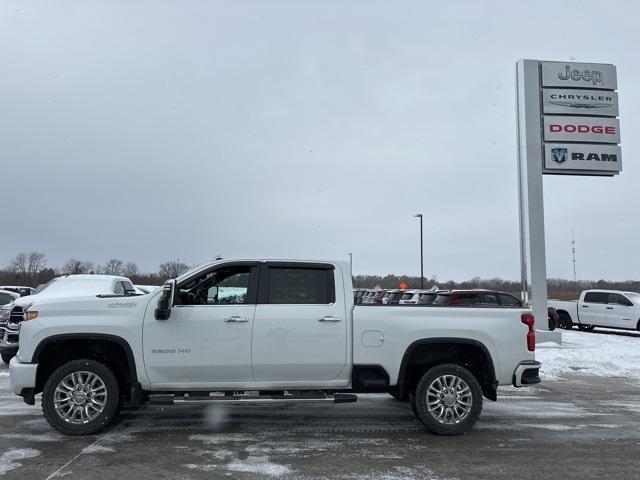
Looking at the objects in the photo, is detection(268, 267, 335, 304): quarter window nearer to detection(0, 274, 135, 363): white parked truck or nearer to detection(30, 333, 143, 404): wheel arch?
detection(30, 333, 143, 404): wheel arch

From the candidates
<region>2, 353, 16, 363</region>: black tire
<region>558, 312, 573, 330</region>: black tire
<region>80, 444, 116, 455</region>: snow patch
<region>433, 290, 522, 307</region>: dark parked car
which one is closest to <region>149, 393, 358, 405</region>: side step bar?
<region>80, 444, 116, 455</region>: snow patch

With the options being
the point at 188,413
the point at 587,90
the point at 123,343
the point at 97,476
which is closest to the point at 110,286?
the point at 188,413

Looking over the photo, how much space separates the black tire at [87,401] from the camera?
5.96 m

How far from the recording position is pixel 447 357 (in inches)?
257

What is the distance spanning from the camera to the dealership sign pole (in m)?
17.5

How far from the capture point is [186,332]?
603cm

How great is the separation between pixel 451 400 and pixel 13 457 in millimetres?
4643

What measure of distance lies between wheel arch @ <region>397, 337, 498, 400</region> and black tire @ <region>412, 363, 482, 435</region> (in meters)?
0.21

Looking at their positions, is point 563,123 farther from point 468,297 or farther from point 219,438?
point 219,438

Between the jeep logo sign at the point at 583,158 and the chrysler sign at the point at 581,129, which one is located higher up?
the chrysler sign at the point at 581,129

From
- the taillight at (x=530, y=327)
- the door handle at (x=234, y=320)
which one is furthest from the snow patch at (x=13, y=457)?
the taillight at (x=530, y=327)

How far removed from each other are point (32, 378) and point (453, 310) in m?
4.82

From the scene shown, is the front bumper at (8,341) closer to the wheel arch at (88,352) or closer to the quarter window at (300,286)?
the wheel arch at (88,352)

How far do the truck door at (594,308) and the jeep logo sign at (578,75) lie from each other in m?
8.33
